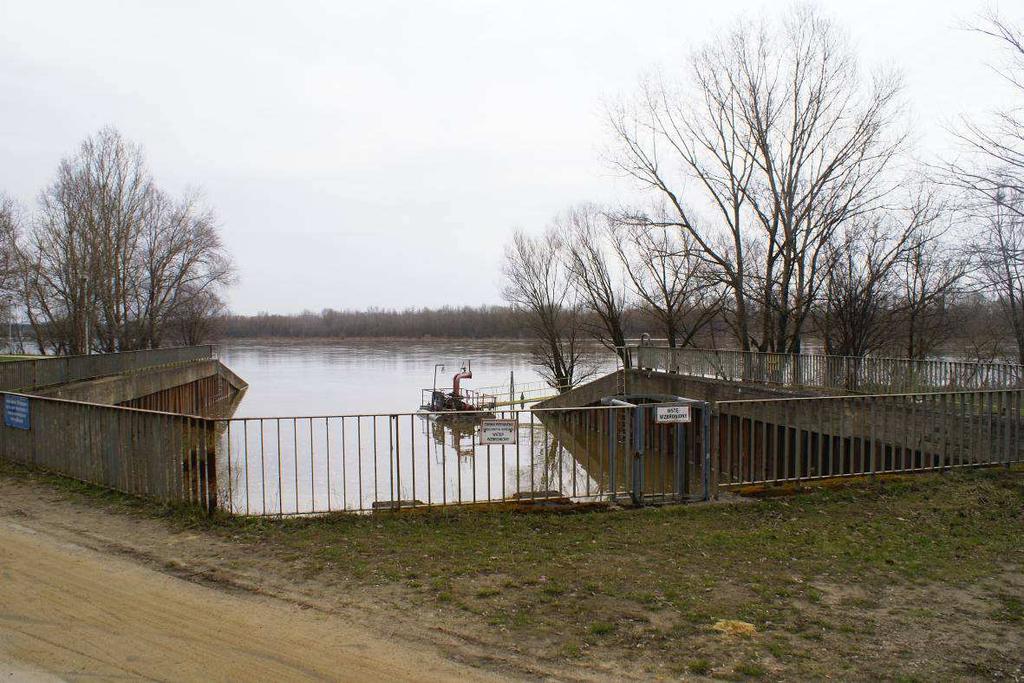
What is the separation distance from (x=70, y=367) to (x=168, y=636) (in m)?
22.8

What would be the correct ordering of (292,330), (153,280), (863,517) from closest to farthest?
(863,517)
(153,280)
(292,330)

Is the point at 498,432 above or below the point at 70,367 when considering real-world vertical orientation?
above

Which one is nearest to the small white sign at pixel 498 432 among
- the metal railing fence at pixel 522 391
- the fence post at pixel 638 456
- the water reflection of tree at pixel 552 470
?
the water reflection of tree at pixel 552 470

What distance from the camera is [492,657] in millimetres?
4727

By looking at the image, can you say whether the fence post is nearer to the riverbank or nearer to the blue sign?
the riverbank

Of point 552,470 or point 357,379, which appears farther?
point 357,379

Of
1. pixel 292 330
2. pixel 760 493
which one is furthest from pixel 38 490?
pixel 292 330

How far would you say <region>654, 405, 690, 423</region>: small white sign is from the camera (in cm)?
863

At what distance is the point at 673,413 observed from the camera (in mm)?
8656

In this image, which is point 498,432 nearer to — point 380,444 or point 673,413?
point 673,413

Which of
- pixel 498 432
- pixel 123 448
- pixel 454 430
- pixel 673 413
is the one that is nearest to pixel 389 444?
pixel 454 430

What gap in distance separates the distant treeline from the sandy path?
4262 inches

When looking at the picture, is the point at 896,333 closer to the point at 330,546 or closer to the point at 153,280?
the point at 330,546

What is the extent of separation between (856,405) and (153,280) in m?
44.7
